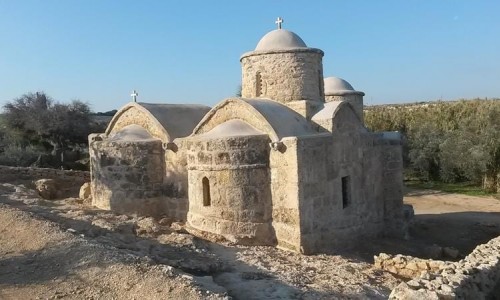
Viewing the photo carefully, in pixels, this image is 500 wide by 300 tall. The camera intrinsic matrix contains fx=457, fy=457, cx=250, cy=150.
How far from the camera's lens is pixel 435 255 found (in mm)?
9977

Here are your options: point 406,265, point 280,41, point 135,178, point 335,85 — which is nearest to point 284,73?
point 280,41

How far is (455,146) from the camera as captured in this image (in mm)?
21047

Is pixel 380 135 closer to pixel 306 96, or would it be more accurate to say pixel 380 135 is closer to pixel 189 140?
pixel 306 96

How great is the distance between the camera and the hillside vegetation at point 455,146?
19.4 metres

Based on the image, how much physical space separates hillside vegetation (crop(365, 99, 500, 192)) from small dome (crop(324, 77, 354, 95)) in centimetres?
700

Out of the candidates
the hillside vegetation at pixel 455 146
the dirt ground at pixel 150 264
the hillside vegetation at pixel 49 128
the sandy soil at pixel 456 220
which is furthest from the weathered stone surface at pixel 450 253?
the hillside vegetation at pixel 49 128

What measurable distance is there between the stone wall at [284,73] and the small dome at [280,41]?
0.88ft

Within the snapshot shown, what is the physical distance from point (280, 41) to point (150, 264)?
22.3 feet

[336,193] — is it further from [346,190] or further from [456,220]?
[456,220]

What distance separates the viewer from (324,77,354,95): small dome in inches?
627

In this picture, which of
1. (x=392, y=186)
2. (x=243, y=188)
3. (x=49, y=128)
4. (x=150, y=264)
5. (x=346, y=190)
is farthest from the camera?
(x=49, y=128)

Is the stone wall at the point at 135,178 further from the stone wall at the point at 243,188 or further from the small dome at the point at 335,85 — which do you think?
the small dome at the point at 335,85

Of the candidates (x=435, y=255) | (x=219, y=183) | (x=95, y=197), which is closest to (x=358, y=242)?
(x=435, y=255)

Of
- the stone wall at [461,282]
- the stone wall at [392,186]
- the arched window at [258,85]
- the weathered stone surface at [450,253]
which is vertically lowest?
the weathered stone surface at [450,253]
